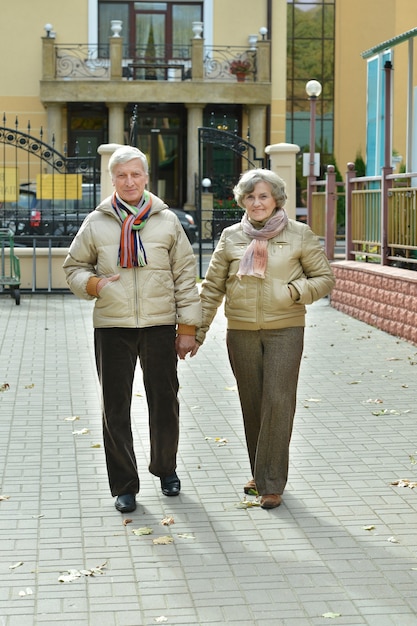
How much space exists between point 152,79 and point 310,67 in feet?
27.4

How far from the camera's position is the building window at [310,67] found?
42.8m

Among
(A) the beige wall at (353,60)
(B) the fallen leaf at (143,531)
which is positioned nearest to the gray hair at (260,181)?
(B) the fallen leaf at (143,531)

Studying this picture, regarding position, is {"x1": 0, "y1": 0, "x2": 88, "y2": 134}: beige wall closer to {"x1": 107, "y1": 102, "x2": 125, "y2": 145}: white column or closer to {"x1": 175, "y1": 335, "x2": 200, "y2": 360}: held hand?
{"x1": 107, "y1": 102, "x2": 125, "y2": 145}: white column

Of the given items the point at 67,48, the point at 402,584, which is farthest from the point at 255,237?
the point at 67,48

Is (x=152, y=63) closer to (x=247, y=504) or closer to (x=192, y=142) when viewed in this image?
(x=192, y=142)

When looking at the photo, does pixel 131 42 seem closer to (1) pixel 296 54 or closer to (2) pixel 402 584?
(1) pixel 296 54

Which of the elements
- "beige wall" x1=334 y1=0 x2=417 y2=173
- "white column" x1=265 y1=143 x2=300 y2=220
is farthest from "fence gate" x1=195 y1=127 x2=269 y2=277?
"beige wall" x1=334 y1=0 x2=417 y2=173

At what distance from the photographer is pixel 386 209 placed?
15008 millimetres

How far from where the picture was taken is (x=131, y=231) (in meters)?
6.27

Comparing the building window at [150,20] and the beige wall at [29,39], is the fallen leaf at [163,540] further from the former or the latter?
the building window at [150,20]

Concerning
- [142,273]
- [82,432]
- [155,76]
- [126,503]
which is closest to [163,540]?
[126,503]

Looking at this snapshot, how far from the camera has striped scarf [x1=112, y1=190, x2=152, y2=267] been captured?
246 inches

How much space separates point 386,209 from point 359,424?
6.60 m

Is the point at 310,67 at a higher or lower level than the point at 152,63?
higher
